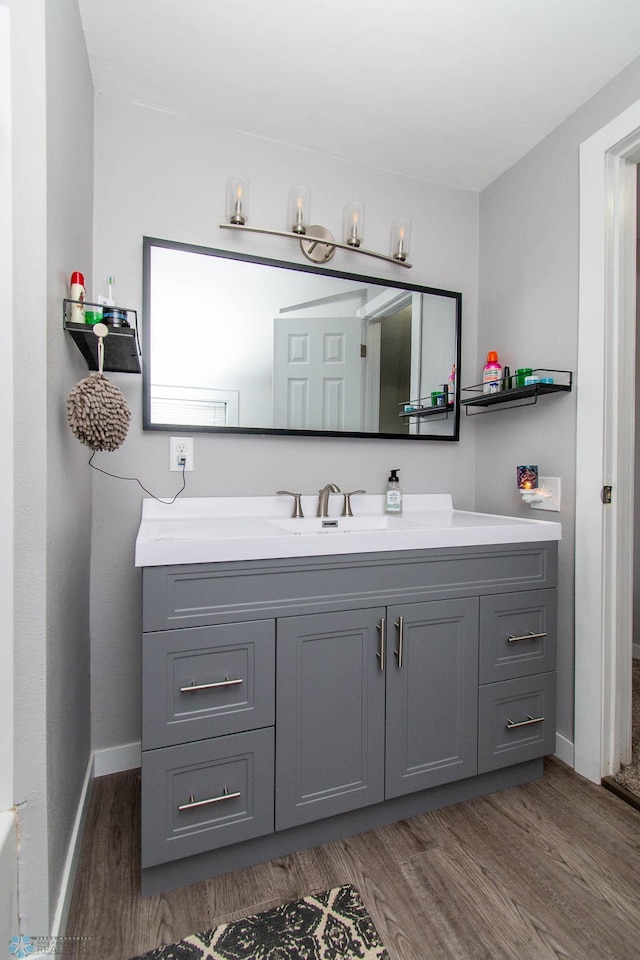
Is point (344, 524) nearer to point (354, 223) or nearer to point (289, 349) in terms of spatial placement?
point (289, 349)

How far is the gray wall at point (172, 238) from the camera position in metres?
1.63

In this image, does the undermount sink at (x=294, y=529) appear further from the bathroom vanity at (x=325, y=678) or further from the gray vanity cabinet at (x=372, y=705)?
the gray vanity cabinet at (x=372, y=705)

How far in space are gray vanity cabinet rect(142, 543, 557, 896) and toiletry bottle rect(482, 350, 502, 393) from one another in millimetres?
666

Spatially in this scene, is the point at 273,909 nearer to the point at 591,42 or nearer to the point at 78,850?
the point at 78,850

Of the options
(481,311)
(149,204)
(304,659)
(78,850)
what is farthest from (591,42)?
(78,850)

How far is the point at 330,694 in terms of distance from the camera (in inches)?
51.3

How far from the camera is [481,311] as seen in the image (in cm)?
217

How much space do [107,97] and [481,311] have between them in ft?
5.38

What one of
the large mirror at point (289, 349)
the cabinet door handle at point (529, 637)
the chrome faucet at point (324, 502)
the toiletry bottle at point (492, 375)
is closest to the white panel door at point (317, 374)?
the large mirror at point (289, 349)

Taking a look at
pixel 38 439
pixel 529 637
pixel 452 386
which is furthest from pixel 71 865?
pixel 452 386

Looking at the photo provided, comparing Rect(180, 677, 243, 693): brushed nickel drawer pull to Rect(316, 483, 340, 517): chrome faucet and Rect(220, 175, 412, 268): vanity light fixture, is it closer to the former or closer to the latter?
Rect(316, 483, 340, 517): chrome faucet

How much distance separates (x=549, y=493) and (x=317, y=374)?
0.99 meters
